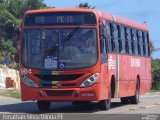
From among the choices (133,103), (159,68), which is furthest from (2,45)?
(133,103)

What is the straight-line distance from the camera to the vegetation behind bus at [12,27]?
61706 millimetres

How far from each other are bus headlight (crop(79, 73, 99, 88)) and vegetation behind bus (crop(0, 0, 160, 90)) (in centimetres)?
3750

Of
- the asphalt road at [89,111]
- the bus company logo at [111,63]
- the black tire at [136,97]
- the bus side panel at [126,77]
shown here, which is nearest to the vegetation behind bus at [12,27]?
the black tire at [136,97]

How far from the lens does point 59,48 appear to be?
68.4ft

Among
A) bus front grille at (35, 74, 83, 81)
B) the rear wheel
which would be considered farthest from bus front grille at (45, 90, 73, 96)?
the rear wheel

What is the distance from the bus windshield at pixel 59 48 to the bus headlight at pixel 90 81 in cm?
40

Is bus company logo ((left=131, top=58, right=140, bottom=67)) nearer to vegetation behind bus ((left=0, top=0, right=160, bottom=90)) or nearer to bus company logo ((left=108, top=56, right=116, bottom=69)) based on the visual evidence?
bus company logo ((left=108, top=56, right=116, bottom=69))

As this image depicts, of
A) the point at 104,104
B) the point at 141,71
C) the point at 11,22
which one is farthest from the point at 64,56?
the point at 11,22

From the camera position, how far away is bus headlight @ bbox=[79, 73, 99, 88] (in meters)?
20.5

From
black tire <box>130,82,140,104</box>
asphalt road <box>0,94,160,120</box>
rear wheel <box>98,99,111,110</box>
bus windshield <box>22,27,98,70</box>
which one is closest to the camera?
asphalt road <box>0,94,160,120</box>

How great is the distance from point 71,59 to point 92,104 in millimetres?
5953

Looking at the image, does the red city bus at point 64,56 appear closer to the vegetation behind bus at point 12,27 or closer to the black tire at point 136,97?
the black tire at point 136,97

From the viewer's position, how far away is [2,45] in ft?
211

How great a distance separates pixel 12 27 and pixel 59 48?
151 ft
